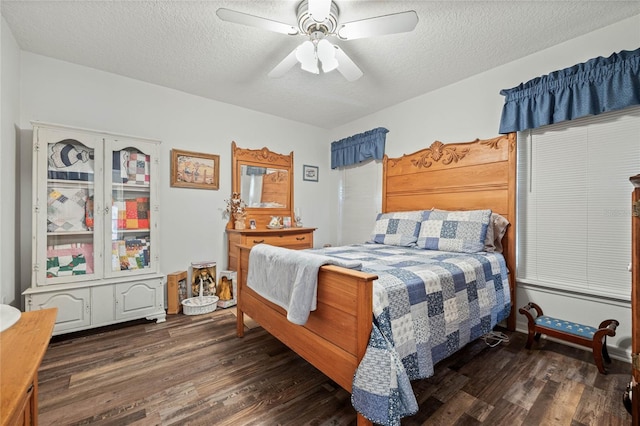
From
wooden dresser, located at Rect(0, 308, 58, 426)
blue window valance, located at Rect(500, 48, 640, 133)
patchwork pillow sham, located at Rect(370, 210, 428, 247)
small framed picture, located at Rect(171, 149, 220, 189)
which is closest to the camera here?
wooden dresser, located at Rect(0, 308, 58, 426)

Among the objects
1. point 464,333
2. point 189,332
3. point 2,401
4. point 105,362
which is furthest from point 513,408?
point 105,362

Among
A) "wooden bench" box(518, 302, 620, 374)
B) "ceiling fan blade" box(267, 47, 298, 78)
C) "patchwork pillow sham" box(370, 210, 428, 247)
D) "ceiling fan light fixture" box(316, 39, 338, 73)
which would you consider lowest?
"wooden bench" box(518, 302, 620, 374)

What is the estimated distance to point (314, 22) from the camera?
1.88 m

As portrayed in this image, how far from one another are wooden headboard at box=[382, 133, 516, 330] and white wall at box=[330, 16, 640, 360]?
0.42 ft

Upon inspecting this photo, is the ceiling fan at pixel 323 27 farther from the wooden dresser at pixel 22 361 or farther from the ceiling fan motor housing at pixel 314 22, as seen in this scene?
the wooden dresser at pixel 22 361

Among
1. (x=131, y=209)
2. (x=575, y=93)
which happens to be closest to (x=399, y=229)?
(x=575, y=93)

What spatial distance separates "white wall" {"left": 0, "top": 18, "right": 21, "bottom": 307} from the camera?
204 cm

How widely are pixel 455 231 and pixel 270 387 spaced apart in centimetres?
200

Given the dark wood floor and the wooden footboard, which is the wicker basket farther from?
the wooden footboard

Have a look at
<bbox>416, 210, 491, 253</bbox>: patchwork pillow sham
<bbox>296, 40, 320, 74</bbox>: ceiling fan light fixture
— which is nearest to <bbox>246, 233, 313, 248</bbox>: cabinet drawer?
<bbox>416, 210, 491, 253</bbox>: patchwork pillow sham

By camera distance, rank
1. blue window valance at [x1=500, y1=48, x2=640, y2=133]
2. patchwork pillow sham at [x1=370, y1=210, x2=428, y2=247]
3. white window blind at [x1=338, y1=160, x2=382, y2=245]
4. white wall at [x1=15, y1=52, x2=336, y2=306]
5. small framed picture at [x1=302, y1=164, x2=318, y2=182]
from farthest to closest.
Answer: small framed picture at [x1=302, y1=164, x2=318, y2=182] → white window blind at [x1=338, y1=160, x2=382, y2=245] → patchwork pillow sham at [x1=370, y1=210, x2=428, y2=247] → white wall at [x1=15, y1=52, x2=336, y2=306] → blue window valance at [x1=500, y1=48, x2=640, y2=133]

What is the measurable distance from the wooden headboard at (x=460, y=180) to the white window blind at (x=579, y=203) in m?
0.10

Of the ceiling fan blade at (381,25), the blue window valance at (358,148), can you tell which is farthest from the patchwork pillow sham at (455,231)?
the ceiling fan blade at (381,25)

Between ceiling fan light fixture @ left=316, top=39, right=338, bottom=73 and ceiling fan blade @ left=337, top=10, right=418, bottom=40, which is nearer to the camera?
ceiling fan blade @ left=337, top=10, right=418, bottom=40
